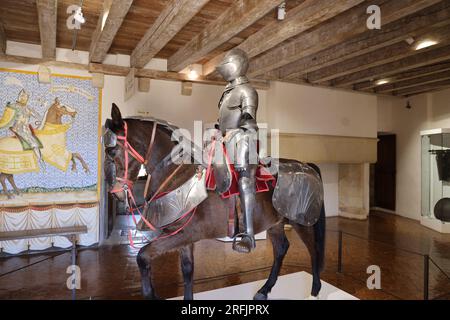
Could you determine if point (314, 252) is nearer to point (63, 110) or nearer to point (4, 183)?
point (63, 110)

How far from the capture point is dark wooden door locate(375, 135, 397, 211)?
27.8ft

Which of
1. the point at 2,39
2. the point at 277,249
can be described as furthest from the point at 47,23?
the point at 277,249

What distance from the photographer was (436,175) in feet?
22.2

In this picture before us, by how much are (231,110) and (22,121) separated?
13.1 feet

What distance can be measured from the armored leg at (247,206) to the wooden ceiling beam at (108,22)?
210 cm

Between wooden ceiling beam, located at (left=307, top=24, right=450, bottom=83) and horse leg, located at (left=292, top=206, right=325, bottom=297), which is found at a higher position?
wooden ceiling beam, located at (left=307, top=24, right=450, bottom=83)

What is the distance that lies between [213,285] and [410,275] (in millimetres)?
2591

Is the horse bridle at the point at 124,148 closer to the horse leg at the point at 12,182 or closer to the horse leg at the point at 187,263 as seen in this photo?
the horse leg at the point at 187,263

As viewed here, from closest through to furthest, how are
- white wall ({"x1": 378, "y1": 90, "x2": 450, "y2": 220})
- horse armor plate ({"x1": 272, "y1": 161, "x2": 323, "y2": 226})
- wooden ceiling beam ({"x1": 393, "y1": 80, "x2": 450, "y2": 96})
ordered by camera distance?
horse armor plate ({"x1": 272, "y1": 161, "x2": 323, "y2": 226}), wooden ceiling beam ({"x1": 393, "y1": 80, "x2": 450, "y2": 96}), white wall ({"x1": 378, "y1": 90, "x2": 450, "y2": 220})

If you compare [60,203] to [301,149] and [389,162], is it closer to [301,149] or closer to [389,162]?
[301,149]

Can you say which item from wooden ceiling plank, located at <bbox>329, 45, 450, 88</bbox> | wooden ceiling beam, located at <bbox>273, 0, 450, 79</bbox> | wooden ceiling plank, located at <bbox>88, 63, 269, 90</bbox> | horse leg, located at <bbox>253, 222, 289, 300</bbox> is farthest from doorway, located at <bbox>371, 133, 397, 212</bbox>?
horse leg, located at <bbox>253, 222, 289, 300</bbox>

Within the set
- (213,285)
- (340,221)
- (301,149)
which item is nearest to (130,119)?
(213,285)

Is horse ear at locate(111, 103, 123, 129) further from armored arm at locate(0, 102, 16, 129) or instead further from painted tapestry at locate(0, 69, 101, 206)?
armored arm at locate(0, 102, 16, 129)

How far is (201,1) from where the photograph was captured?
2.92 meters
